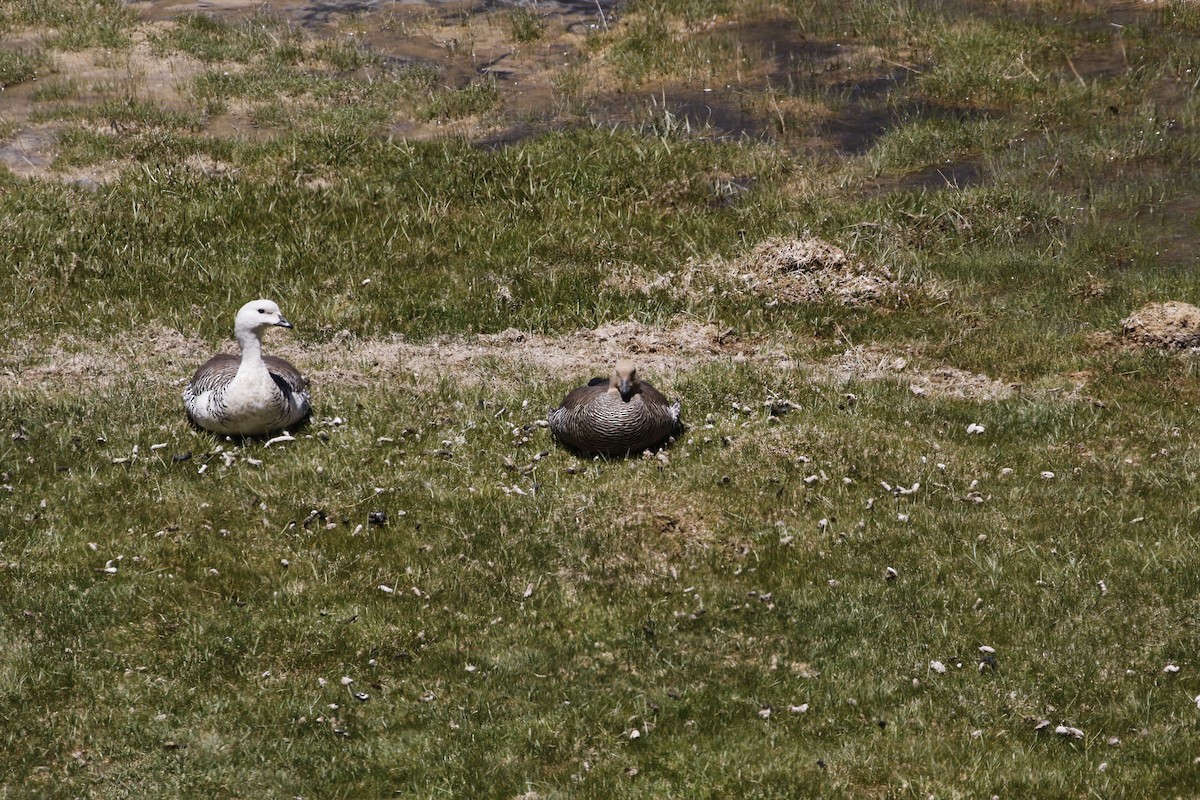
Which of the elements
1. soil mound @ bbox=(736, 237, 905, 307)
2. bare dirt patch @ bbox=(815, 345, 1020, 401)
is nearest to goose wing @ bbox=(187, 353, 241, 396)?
bare dirt patch @ bbox=(815, 345, 1020, 401)

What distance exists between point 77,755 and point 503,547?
3253mm

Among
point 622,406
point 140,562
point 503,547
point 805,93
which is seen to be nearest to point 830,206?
point 805,93

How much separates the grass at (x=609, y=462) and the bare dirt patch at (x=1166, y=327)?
26 centimetres

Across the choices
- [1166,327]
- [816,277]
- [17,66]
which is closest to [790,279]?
[816,277]

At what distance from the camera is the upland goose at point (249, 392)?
35.3 ft

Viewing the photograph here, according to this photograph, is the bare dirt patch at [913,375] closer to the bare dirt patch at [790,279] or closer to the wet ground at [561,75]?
the bare dirt patch at [790,279]

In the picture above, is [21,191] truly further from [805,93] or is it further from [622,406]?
[805,93]

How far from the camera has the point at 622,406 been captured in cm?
1072

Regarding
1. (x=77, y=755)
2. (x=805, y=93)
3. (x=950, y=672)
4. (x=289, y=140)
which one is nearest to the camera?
(x=77, y=755)

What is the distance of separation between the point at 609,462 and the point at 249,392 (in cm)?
299

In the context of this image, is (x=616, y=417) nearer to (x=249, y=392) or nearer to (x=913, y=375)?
(x=249, y=392)

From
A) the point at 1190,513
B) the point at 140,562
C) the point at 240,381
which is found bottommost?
the point at 1190,513

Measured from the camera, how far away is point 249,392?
Result: 35.2ft

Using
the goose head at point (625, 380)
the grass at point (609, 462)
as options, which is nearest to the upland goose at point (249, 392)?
the grass at point (609, 462)
